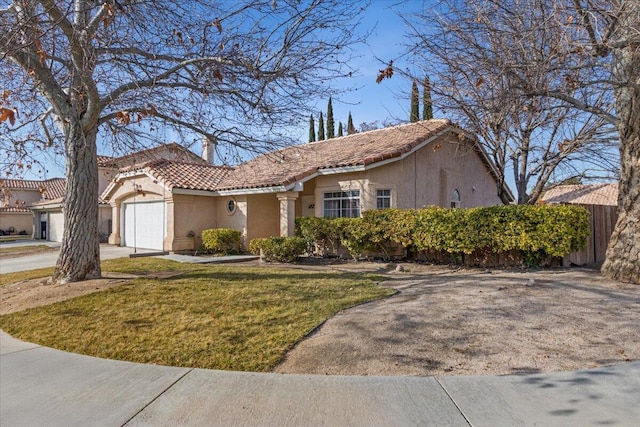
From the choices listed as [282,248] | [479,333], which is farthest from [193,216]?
[479,333]

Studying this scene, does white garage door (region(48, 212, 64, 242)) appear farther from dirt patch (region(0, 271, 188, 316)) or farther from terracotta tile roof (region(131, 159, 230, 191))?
dirt patch (region(0, 271, 188, 316))

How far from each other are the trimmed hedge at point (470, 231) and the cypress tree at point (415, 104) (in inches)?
138

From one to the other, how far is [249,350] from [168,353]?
0.98 m

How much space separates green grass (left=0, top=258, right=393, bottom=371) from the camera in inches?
192

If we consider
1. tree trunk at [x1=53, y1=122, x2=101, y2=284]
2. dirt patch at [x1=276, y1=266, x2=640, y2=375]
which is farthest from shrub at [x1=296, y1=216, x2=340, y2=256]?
tree trunk at [x1=53, y1=122, x2=101, y2=284]

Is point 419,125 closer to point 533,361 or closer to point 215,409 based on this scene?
point 533,361

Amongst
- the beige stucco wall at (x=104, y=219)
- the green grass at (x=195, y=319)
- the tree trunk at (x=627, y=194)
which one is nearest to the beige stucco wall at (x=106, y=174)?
the beige stucco wall at (x=104, y=219)

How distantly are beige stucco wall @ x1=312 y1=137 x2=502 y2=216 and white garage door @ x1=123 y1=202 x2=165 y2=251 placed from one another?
23.4 ft

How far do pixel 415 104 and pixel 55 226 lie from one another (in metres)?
28.4

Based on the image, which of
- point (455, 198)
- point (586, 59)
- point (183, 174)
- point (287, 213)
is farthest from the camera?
point (183, 174)

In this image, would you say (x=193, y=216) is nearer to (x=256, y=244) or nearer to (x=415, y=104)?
(x=256, y=244)

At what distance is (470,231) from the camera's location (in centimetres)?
1138

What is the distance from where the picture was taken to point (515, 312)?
6273 millimetres

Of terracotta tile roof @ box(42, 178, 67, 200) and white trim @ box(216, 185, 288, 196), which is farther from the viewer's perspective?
terracotta tile roof @ box(42, 178, 67, 200)
